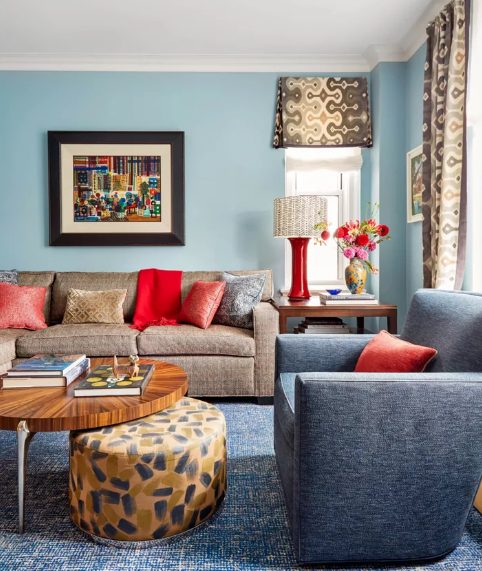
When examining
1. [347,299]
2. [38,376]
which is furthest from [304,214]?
[38,376]

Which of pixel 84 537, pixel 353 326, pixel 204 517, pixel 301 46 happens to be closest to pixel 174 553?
pixel 204 517

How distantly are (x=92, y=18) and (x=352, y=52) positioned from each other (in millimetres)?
1955

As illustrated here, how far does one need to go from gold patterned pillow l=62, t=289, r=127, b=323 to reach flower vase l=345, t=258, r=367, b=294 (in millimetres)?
1642

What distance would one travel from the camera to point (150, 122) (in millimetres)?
3941

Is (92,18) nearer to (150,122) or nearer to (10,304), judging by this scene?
(150,122)

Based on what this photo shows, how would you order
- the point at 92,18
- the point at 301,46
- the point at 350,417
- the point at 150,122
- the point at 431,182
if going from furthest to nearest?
1. the point at 150,122
2. the point at 301,46
3. the point at 92,18
4. the point at 431,182
5. the point at 350,417

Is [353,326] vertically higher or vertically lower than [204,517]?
higher

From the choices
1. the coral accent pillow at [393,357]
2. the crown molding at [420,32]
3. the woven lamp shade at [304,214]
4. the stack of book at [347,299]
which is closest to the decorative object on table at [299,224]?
the woven lamp shade at [304,214]

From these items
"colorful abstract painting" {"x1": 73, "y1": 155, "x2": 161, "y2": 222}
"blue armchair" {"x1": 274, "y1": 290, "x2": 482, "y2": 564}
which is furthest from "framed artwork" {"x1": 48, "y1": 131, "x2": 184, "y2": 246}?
"blue armchair" {"x1": 274, "y1": 290, "x2": 482, "y2": 564}

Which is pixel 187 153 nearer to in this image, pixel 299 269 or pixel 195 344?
pixel 299 269

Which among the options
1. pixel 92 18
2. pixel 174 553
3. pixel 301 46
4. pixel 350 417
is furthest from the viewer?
pixel 301 46

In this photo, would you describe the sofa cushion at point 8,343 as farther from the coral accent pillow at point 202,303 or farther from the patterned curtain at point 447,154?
the patterned curtain at point 447,154

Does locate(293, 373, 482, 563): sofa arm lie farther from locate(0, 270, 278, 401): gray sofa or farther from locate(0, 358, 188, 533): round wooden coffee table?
locate(0, 270, 278, 401): gray sofa

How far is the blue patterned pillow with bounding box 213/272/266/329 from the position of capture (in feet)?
10.8
